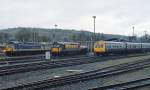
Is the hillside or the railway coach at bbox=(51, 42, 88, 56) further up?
the hillside

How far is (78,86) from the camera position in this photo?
15.3 m

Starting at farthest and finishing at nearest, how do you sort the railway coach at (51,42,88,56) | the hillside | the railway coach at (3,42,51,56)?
the hillside → the railway coach at (3,42,51,56) → the railway coach at (51,42,88,56)

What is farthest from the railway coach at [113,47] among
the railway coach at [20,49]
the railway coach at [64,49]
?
the railway coach at [20,49]

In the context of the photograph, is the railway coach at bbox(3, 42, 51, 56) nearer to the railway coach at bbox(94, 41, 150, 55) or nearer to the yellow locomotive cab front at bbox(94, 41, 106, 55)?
the railway coach at bbox(94, 41, 150, 55)

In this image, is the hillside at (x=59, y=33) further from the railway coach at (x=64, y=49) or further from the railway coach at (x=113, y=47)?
the railway coach at (x=64, y=49)

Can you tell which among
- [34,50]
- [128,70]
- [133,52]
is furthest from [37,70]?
[133,52]

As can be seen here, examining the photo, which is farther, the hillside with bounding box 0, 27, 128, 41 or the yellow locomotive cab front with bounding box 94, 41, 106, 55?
the hillside with bounding box 0, 27, 128, 41

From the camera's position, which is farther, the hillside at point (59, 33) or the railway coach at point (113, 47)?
the hillside at point (59, 33)

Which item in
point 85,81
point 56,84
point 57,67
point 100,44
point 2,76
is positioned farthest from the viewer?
point 100,44

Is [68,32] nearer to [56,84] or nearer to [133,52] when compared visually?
[133,52]

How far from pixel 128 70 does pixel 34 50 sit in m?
29.3

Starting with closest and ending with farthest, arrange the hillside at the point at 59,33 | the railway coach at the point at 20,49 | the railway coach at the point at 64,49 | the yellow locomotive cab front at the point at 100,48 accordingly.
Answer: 1. the yellow locomotive cab front at the point at 100,48
2. the railway coach at the point at 64,49
3. the railway coach at the point at 20,49
4. the hillside at the point at 59,33

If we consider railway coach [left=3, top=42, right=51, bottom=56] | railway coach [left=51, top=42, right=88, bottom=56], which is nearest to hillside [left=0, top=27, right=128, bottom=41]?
railway coach [left=3, top=42, right=51, bottom=56]

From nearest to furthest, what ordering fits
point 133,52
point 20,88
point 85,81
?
point 20,88 < point 85,81 < point 133,52
